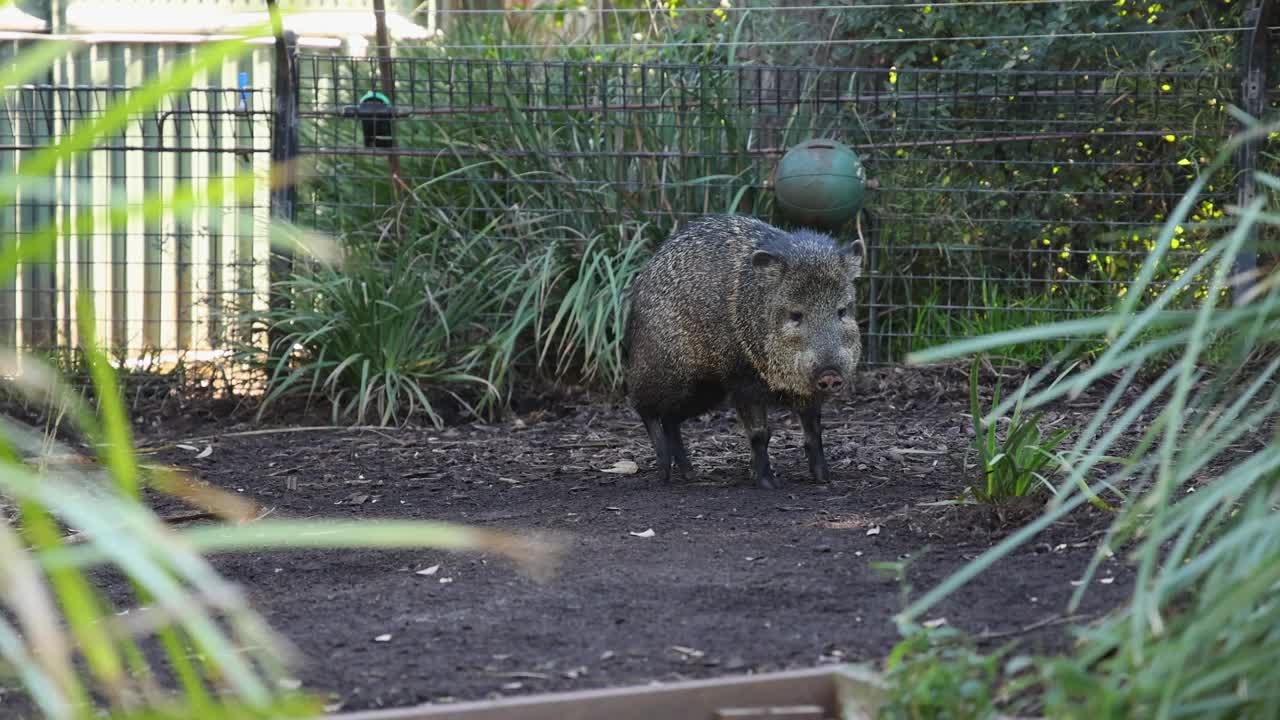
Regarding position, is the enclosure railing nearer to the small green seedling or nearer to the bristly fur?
the bristly fur

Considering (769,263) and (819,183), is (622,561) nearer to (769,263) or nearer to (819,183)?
(769,263)

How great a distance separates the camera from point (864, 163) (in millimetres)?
6746

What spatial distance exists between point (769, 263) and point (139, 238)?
4534 mm

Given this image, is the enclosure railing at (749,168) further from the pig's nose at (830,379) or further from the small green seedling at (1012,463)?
the small green seedling at (1012,463)

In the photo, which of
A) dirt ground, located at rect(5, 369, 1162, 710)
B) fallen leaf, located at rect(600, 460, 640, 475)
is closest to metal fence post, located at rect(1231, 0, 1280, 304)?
dirt ground, located at rect(5, 369, 1162, 710)

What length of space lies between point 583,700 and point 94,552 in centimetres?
104

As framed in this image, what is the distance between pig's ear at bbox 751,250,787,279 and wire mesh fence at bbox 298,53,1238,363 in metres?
2.01

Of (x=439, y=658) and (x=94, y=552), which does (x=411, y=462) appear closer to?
(x=439, y=658)

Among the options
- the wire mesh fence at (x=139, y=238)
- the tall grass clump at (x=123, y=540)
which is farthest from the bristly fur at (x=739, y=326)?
the tall grass clump at (x=123, y=540)

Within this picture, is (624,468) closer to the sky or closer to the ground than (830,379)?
closer to the ground

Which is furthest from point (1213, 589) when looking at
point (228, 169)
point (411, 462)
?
point (228, 169)

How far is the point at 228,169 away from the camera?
7727 millimetres

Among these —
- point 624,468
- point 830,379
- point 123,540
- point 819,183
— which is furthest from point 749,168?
point 123,540

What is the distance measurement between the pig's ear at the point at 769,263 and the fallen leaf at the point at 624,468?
3.23ft
